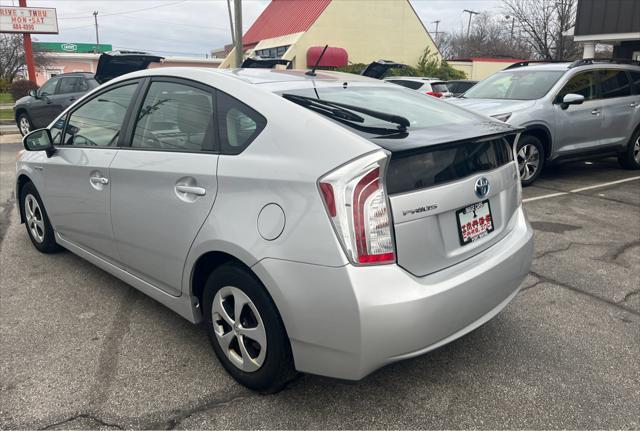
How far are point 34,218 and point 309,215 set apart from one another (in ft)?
11.4

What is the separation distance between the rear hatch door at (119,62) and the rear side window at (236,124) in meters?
2.67

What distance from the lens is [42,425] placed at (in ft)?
7.79

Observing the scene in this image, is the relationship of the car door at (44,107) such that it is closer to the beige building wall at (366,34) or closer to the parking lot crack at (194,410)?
the parking lot crack at (194,410)

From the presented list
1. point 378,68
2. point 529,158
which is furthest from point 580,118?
point 378,68

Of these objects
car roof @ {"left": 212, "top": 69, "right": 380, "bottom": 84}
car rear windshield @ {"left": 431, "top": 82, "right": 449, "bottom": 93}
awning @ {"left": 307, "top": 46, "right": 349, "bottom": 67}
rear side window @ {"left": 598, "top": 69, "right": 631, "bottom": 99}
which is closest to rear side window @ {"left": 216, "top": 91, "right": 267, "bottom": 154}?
car roof @ {"left": 212, "top": 69, "right": 380, "bottom": 84}

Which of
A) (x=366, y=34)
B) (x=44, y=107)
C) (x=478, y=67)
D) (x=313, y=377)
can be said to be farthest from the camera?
(x=478, y=67)

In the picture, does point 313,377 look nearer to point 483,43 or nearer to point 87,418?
point 87,418

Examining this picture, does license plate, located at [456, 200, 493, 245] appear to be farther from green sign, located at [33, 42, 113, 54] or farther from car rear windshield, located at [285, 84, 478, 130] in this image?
green sign, located at [33, 42, 113, 54]

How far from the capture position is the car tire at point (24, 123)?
560 inches

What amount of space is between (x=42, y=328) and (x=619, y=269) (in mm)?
4385

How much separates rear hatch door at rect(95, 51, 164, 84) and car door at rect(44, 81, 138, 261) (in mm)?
1192

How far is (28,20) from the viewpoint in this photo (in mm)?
22359

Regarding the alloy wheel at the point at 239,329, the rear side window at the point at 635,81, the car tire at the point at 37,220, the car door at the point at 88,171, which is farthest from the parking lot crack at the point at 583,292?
the rear side window at the point at 635,81

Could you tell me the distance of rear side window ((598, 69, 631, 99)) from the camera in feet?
26.3
